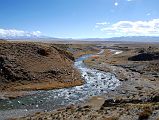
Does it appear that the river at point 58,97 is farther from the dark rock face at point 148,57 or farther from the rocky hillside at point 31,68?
the dark rock face at point 148,57

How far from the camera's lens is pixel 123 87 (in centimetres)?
6094

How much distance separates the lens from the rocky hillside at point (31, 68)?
2441 inches

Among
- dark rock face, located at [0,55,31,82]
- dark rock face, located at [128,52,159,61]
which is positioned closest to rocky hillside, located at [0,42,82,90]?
dark rock face, located at [0,55,31,82]

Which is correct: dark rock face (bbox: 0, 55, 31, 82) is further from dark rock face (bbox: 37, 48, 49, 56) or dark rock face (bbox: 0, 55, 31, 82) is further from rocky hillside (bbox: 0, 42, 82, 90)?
dark rock face (bbox: 37, 48, 49, 56)

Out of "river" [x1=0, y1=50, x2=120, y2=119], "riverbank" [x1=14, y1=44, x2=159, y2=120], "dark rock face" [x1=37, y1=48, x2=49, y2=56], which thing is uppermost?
"dark rock face" [x1=37, y1=48, x2=49, y2=56]

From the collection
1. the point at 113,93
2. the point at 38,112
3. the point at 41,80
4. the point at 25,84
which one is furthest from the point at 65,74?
the point at 38,112

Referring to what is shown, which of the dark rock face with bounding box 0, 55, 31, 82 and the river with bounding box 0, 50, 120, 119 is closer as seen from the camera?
the river with bounding box 0, 50, 120, 119

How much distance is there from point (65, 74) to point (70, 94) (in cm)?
1625

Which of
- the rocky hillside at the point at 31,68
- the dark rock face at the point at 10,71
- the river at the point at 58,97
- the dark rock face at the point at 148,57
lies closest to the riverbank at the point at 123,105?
the river at the point at 58,97

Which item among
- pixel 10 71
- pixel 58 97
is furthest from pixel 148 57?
pixel 58 97

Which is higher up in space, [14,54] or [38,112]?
[14,54]

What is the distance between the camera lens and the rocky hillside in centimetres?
6200

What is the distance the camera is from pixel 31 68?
68688 mm

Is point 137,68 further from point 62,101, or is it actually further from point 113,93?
point 62,101
